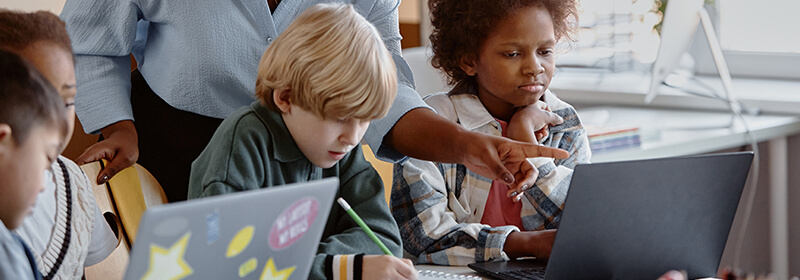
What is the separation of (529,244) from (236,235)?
2.37ft

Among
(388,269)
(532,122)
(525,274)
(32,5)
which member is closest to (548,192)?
(532,122)

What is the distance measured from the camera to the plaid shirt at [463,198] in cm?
132

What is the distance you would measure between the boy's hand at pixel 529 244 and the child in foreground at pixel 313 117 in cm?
28

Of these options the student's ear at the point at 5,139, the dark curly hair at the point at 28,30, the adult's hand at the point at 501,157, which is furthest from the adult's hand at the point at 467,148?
the student's ear at the point at 5,139

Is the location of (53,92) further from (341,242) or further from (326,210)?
(341,242)

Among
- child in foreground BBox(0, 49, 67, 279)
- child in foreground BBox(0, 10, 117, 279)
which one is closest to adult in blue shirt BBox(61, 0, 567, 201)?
child in foreground BBox(0, 10, 117, 279)

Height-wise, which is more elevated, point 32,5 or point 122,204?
point 32,5

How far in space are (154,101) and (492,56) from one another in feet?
2.03

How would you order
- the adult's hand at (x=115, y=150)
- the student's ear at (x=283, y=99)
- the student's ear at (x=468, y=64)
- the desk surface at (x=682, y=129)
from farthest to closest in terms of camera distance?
1. the desk surface at (x=682, y=129)
2. the student's ear at (x=468, y=64)
3. the adult's hand at (x=115, y=150)
4. the student's ear at (x=283, y=99)

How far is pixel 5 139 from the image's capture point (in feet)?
2.20

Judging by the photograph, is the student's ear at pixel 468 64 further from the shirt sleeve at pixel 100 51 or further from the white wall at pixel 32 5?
the white wall at pixel 32 5

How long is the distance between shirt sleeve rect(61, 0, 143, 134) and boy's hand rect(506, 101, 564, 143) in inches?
26.7

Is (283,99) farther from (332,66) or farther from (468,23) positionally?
(468,23)

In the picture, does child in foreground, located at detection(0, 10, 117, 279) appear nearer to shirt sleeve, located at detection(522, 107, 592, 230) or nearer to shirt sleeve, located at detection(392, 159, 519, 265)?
shirt sleeve, located at detection(392, 159, 519, 265)
